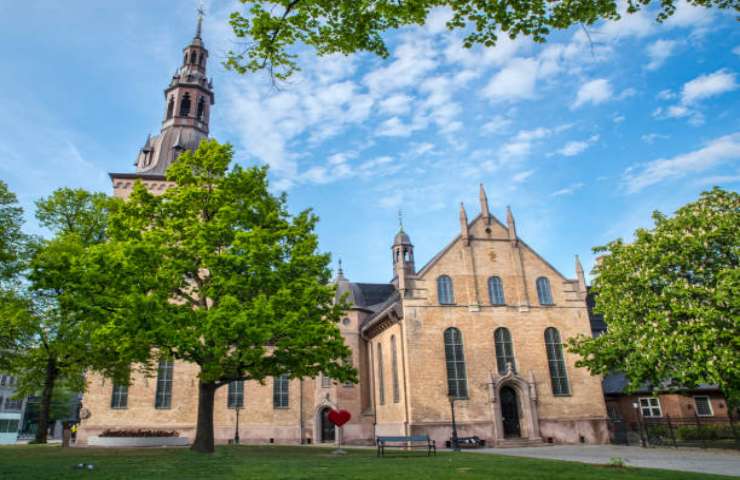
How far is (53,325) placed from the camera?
25234 mm

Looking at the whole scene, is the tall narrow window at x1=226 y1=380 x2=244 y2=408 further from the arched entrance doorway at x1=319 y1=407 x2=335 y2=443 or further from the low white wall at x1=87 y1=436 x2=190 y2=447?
the arched entrance doorway at x1=319 y1=407 x2=335 y2=443

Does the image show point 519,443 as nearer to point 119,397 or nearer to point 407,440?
point 407,440

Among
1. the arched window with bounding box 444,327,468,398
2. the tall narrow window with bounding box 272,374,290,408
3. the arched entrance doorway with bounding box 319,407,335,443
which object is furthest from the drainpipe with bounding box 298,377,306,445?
the arched window with bounding box 444,327,468,398

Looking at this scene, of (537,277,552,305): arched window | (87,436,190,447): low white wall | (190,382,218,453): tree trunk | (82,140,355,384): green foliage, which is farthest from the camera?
(537,277,552,305): arched window

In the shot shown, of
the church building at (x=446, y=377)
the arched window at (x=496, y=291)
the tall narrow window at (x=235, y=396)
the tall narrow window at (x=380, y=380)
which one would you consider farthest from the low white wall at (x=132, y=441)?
the arched window at (x=496, y=291)

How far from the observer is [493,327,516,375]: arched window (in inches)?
1200

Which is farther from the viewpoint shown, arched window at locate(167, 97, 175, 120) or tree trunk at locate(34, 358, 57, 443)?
arched window at locate(167, 97, 175, 120)

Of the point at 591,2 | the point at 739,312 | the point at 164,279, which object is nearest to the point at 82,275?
the point at 164,279

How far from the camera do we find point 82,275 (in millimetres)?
16734

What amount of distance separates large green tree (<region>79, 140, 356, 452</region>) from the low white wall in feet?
42.0

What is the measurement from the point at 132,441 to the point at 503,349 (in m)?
23.5

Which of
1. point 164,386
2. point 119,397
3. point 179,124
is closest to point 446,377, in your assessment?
point 164,386

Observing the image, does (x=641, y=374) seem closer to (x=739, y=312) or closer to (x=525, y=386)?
(x=739, y=312)

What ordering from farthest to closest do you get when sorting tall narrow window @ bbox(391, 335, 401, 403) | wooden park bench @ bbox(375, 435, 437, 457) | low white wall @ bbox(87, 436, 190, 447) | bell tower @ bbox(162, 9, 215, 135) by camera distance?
bell tower @ bbox(162, 9, 215, 135) → tall narrow window @ bbox(391, 335, 401, 403) → low white wall @ bbox(87, 436, 190, 447) → wooden park bench @ bbox(375, 435, 437, 457)
